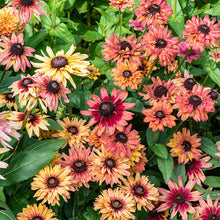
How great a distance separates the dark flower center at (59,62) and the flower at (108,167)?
0.38 m

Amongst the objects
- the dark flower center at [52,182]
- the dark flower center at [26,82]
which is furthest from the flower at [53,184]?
the dark flower center at [26,82]

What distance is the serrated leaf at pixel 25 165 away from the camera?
46.4 inches

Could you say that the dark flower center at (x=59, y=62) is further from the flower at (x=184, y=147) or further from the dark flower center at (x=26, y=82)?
the flower at (x=184, y=147)

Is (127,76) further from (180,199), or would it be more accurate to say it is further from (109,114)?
(180,199)

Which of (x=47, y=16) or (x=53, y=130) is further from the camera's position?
(x=47, y=16)

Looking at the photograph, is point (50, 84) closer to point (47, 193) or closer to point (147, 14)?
point (47, 193)

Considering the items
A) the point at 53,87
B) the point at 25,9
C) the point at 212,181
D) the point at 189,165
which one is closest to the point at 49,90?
the point at 53,87

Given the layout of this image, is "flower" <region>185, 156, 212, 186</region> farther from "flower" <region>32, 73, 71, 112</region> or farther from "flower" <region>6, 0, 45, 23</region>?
"flower" <region>6, 0, 45, 23</region>

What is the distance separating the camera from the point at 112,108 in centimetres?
114

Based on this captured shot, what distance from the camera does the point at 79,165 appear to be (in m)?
1.25

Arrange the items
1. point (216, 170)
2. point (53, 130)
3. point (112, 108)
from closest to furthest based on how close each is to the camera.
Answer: point (112, 108), point (53, 130), point (216, 170)

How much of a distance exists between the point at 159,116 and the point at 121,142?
19 centimetres

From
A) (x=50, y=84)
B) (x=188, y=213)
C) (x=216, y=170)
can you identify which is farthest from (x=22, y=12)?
(x=216, y=170)

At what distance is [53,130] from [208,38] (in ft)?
2.62
